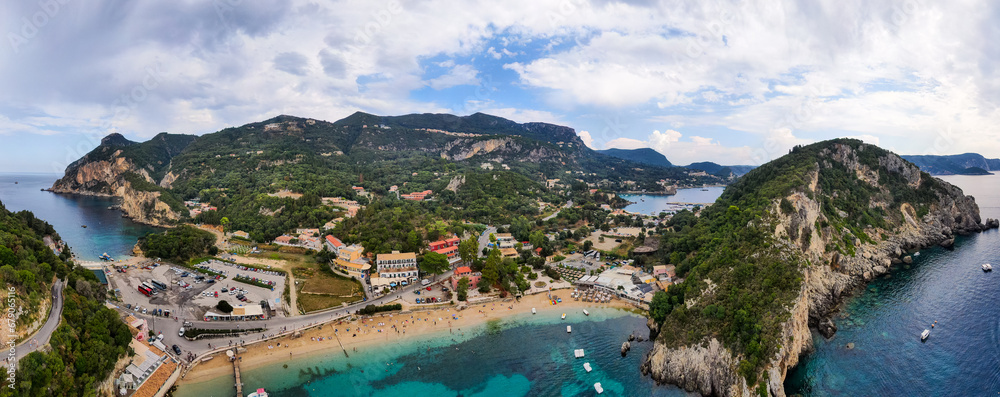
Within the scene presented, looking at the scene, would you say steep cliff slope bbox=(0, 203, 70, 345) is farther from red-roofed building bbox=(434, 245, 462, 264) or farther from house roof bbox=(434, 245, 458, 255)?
red-roofed building bbox=(434, 245, 462, 264)

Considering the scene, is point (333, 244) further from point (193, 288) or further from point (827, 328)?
point (827, 328)

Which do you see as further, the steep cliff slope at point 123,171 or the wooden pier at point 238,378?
the steep cliff slope at point 123,171

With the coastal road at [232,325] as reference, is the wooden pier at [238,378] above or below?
below

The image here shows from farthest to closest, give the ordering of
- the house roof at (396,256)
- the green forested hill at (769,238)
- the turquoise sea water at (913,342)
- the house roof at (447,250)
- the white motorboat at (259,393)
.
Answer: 1. the house roof at (447,250)
2. the house roof at (396,256)
3. the green forested hill at (769,238)
4. the turquoise sea water at (913,342)
5. the white motorboat at (259,393)

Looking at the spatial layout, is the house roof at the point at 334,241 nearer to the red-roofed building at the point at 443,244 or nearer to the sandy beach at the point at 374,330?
the red-roofed building at the point at 443,244

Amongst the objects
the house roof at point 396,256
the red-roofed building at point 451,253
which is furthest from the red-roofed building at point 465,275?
the house roof at point 396,256

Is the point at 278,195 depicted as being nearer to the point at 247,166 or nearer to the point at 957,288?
the point at 247,166

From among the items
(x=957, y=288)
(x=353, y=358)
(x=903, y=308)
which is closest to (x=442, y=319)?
(x=353, y=358)

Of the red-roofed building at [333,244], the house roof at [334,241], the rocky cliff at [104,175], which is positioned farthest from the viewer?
the rocky cliff at [104,175]
